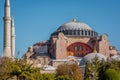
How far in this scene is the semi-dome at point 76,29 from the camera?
8819 cm

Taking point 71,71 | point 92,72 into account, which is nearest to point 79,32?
point 71,71

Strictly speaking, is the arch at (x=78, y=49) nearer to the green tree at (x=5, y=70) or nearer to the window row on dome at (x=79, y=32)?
the window row on dome at (x=79, y=32)

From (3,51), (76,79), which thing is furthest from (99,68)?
(3,51)

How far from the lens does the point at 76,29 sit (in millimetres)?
88625

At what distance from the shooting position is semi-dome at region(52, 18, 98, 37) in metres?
88.2

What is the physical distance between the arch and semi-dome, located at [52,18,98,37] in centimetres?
→ 353

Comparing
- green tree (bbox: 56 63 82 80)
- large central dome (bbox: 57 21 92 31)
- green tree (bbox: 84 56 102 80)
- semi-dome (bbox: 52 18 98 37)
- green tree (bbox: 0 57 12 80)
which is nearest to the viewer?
green tree (bbox: 0 57 12 80)

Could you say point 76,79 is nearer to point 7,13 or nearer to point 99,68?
point 99,68

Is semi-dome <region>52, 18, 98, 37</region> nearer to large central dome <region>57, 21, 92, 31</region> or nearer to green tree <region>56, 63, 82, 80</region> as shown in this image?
large central dome <region>57, 21, 92, 31</region>

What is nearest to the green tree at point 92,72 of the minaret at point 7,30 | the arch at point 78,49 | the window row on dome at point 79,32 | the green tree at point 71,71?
the green tree at point 71,71

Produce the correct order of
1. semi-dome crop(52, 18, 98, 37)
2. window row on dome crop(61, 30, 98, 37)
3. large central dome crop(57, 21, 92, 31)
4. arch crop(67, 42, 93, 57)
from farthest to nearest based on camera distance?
large central dome crop(57, 21, 92, 31)
semi-dome crop(52, 18, 98, 37)
window row on dome crop(61, 30, 98, 37)
arch crop(67, 42, 93, 57)

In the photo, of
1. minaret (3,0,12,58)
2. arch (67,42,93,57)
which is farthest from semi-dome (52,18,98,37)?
minaret (3,0,12,58)

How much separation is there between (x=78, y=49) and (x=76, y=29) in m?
5.73

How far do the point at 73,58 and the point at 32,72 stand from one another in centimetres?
4424
